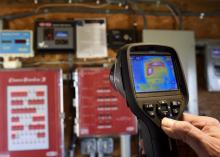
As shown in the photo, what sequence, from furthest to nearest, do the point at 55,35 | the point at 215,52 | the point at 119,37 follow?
1. the point at 215,52
2. the point at 119,37
3. the point at 55,35

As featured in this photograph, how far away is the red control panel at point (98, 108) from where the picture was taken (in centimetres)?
263

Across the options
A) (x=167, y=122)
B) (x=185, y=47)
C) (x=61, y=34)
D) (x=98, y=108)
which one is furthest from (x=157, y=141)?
(x=185, y=47)

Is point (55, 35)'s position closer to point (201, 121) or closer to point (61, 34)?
point (61, 34)

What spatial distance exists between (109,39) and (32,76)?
79 cm

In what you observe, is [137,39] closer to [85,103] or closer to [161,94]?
[85,103]

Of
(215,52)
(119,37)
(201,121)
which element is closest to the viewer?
(201,121)

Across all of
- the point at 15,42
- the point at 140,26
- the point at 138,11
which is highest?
the point at 138,11

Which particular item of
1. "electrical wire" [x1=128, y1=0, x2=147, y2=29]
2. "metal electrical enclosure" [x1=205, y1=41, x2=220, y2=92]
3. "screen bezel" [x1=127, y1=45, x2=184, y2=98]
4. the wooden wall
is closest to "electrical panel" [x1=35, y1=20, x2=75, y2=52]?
the wooden wall

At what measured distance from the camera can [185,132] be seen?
620mm

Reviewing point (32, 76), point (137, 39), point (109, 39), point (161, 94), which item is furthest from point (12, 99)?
point (161, 94)

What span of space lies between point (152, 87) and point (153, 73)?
0.04 meters

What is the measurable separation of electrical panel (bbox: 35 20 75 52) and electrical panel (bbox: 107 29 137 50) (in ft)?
1.16

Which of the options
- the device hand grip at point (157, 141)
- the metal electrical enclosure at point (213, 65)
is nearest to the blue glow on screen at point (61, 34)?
the metal electrical enclosure at point (213, 65)

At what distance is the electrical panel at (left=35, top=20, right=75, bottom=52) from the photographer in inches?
110
